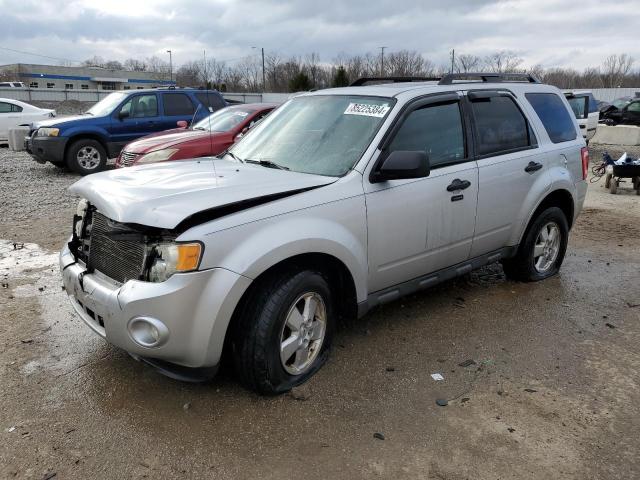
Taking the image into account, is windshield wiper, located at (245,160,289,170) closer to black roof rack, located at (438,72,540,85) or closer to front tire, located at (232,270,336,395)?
front tire, located at (232,270,336,395)

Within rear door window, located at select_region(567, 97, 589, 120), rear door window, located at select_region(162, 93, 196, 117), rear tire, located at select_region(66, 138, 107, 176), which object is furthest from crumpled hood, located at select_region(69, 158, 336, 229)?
rear door window, located at select_region(567, 97, 589, 120)

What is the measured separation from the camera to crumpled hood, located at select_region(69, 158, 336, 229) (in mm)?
2881

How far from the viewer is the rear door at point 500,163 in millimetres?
4387

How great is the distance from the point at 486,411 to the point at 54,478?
2.33 m

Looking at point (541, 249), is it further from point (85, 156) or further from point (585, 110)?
point (585, 110)

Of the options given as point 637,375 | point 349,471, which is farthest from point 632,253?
point 349,471

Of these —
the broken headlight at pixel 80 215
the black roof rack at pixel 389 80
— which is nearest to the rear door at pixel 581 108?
the black roof rack at pixel 389 80

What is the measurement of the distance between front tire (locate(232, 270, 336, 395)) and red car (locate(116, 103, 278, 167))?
4746mm

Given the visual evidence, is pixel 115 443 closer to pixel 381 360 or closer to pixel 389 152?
pixel 381 360

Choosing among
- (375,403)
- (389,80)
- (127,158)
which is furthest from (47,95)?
(375,403)

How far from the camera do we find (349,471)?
2.69 m

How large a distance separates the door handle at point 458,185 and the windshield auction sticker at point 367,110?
0.73m

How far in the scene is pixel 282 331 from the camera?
3152 millimetres

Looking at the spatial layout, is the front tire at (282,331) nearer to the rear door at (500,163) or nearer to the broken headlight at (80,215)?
the broken headlight at (80,215)
